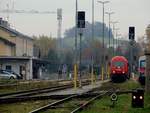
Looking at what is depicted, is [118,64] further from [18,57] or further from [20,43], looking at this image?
[20,43]

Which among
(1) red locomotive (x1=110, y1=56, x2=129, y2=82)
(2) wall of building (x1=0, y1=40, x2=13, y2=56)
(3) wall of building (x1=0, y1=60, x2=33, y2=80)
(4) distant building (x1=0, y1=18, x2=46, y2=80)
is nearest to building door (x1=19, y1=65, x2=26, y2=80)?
(4) distant building (x1=0, y1=18, x2=46, y2=80)

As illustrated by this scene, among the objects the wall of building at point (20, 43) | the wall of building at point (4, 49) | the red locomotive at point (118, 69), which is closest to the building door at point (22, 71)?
the wall of building at point (4, 49)

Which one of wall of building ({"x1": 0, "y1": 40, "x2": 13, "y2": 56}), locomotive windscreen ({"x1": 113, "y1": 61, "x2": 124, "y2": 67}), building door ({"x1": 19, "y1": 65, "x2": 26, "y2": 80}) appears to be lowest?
building door ({"x1": 19, "y1": 65, "x2": 26, "y2": 80})

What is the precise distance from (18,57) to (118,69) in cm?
2711

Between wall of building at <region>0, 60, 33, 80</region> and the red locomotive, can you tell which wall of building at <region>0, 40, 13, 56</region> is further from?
the red locomotive

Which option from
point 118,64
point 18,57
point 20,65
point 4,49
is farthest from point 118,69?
point 4,49

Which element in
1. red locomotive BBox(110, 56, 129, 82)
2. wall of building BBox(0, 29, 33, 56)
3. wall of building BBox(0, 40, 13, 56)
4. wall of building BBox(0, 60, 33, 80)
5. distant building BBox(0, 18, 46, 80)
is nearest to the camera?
red locomotive BBox(110, 56, 129, 82)

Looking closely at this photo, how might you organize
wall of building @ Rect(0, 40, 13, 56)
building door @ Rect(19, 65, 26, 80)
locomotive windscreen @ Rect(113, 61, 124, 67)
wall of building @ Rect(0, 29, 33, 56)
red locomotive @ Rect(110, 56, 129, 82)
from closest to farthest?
red locomotive @ Rect(110, 56, 129, 82)
locomotive windscreen @ Rect(113, 61, 124, 67)
building door @ Rect(19, 65, 26, 80)
wall of building @ Rect(0, 40, 13, 56)
wall of building @ Rect(0, 29, 33, 56)

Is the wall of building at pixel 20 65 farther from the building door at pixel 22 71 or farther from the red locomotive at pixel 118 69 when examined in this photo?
the red locomotive at pixel 118 69

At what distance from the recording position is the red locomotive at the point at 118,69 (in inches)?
2630

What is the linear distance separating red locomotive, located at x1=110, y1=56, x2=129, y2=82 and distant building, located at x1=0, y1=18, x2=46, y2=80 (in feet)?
79.4

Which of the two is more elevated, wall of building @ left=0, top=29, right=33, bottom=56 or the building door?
wall of building @ left=0, top=29, right=33, bottom=56

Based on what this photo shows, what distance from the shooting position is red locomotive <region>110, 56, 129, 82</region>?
219ft

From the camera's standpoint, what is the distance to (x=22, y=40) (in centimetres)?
11456
